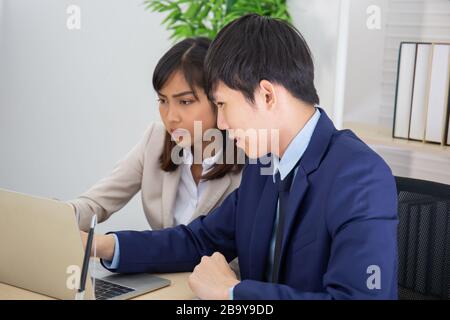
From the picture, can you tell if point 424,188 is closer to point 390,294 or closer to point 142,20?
point 390,294

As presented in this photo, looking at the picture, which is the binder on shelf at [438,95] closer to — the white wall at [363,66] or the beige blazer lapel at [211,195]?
the white wall at [363,66]

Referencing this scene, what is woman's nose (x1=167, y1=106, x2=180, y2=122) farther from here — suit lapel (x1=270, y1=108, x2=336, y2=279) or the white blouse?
→ suit lapel (x1=270, y1=108, x2=336, y2=279)

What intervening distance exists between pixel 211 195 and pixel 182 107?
0.26m

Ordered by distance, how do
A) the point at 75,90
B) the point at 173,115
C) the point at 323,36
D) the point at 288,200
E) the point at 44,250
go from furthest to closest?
the point at 75,90, the point at 323,36, the point at 173,115, the point at 288,200, the point at 44,250

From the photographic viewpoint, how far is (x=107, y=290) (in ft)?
4.66

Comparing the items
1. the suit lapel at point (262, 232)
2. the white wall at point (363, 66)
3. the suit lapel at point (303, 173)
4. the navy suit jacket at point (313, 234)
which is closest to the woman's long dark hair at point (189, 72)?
the navy suit jacket at point (313, 234)

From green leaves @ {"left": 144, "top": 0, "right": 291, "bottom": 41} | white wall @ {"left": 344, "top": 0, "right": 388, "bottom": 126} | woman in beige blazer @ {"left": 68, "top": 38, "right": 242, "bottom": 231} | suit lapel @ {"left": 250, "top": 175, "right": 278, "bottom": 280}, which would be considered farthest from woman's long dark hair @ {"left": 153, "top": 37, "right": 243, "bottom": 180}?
green leaves @ {"left": 144, "top": 0, "right": 291, "bottom": 41}

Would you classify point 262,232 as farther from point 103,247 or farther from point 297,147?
point 103,247

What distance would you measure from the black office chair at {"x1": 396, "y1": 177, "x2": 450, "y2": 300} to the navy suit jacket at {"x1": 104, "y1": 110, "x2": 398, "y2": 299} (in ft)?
0.93

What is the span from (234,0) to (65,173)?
59.3 inches

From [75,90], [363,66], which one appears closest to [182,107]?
[363,66]

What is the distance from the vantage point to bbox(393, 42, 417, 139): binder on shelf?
2068 millimetres

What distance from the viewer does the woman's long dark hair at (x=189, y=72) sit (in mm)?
1867

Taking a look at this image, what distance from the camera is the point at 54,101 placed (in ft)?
12.1
